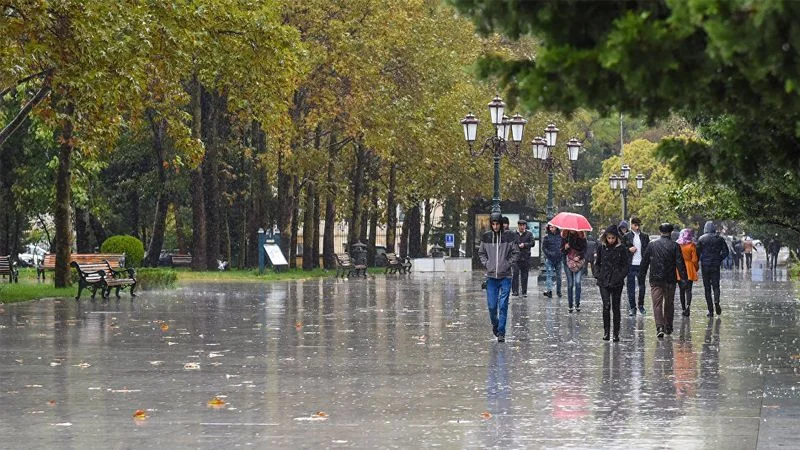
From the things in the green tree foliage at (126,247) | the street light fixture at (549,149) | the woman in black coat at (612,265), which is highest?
the street light fixture at (549,149)

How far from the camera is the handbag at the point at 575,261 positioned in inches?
1088

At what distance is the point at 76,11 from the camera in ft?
88.1

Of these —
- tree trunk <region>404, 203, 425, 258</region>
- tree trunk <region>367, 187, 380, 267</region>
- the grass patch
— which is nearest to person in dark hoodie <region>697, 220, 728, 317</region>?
the grass patch

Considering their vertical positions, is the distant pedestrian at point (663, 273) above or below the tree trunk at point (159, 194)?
below

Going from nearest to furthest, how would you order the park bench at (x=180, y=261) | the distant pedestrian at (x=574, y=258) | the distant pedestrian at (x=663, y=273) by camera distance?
the distant pedestrian at (x=663, y=273) → the distant pedestrian at (x=574, y=258) → the park bench at (x=180, y=261)

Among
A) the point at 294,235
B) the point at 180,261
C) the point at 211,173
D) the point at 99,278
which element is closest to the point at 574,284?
the point at 99,278

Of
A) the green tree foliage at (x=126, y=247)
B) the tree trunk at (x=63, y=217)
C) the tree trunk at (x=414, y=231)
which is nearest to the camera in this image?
the tree trunk at (x=63, y=217)

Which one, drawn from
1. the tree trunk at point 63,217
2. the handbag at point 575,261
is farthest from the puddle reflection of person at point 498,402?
the tree trunk at point 63,217

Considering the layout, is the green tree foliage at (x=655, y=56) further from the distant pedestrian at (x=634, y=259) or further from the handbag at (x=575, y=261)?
the handbag at (x=575, y=261)

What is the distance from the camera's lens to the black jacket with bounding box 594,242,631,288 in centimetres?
2092

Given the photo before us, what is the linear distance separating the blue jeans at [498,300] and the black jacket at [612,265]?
1.41 m

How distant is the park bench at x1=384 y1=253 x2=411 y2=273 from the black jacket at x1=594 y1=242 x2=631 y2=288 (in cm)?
3891

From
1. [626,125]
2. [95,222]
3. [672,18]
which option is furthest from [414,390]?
[626,125]

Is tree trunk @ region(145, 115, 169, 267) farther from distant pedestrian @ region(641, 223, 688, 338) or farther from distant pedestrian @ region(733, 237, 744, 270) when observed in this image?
distant pedestrian @ region(733, 237, 744, 270)
